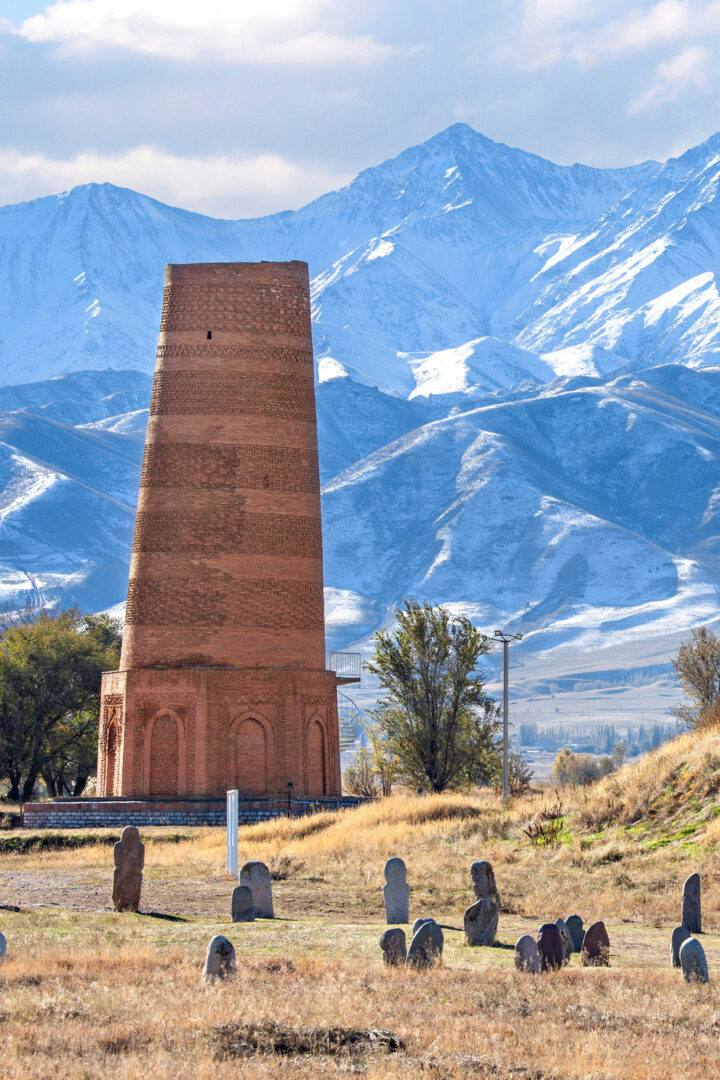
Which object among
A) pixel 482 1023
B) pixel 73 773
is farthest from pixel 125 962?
pixel 73 773

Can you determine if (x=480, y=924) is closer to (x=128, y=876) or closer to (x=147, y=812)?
(x=128, y=876)

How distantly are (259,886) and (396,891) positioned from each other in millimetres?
2165

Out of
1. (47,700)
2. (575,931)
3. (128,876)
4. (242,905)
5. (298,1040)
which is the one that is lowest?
(298,1040)

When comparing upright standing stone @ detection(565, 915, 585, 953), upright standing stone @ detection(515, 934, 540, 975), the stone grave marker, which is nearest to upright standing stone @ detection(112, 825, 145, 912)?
upright standing stone @ detection(565, 915, 585, 953)

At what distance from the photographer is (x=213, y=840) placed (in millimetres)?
36219

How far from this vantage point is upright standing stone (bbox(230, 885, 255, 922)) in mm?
20984

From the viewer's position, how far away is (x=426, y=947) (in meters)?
16.1

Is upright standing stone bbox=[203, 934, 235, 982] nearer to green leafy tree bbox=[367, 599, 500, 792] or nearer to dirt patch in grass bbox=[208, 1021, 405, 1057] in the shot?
dirt patch in grass bbox=[208, 1021, 405, 1057]

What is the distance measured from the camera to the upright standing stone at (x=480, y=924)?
18406 mm

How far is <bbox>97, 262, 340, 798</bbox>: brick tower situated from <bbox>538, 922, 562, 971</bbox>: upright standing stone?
93.3ft

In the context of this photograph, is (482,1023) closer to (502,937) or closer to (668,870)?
(502,937)

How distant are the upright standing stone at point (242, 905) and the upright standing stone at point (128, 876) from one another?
2339mm

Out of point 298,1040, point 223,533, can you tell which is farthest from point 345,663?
point 298,1040

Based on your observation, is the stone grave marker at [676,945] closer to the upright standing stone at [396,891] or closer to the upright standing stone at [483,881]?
the upright standing stone at [483,881]
